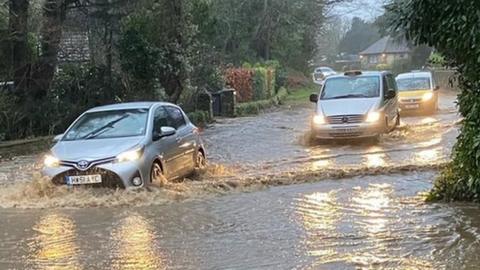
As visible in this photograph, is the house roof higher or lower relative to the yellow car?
higher

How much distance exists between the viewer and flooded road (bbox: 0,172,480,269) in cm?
695

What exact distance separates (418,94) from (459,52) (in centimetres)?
1955

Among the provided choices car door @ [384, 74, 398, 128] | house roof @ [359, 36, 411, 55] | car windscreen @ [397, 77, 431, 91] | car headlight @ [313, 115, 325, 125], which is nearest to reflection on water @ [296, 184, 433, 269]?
car headlight @ [313, 115, 325, 125]

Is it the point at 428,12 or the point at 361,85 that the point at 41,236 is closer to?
the point at 428,12

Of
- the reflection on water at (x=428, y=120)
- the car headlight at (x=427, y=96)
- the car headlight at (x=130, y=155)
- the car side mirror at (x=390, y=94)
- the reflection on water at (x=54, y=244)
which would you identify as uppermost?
the car side mirror at (x=390, y=94)

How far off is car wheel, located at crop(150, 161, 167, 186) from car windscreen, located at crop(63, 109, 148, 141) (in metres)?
0.62

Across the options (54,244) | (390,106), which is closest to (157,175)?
(54,244)

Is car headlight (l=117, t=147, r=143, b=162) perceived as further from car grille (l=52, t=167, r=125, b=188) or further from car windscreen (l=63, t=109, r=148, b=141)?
car windscreen (l=63, t=109, r=148, b=141)

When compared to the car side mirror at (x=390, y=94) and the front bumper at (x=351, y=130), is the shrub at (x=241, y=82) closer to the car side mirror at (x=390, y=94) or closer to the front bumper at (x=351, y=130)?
the car side mirror at (x=390, y=94)

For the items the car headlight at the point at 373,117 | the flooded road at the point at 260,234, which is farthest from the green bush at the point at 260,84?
the flooded road at the point at 260,234

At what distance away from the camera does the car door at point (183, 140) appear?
12430 millimetres

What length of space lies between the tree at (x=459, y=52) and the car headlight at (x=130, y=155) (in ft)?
13.8

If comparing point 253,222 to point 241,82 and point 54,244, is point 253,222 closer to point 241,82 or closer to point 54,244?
point 54,244

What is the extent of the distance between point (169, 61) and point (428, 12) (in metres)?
16.0
